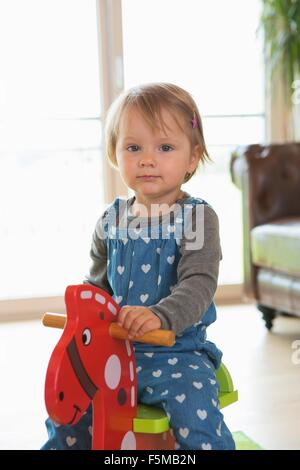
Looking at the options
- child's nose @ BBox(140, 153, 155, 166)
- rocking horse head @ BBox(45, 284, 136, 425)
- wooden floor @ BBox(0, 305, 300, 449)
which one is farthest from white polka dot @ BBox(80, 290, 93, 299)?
wooden floor @ BBox(0, 305, 300, 449)

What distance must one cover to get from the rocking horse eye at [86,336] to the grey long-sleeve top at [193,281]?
123mm

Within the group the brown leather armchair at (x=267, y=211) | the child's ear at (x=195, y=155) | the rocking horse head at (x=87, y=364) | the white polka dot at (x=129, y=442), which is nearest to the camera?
the rocking horse head at (x=87, y=364)

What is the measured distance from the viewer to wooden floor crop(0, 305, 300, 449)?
1880 millimetres

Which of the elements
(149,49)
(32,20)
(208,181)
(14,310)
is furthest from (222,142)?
(14,310)

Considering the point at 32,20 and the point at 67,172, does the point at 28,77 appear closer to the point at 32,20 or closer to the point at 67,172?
the point at 32,20

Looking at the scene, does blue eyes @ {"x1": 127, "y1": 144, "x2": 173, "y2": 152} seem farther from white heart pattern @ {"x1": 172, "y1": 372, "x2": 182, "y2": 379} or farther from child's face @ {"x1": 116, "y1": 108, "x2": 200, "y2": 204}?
white heart pattern @ {"x1": 172, "y1": 372, "x2": 182, "y2": 379}

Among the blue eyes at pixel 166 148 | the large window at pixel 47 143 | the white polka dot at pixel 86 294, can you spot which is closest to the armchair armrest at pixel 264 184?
the large window at pixel 47 143

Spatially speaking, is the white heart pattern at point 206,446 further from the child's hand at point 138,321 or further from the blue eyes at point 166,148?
the blue eyes at point 166,148

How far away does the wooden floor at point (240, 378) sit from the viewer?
188 centimetres

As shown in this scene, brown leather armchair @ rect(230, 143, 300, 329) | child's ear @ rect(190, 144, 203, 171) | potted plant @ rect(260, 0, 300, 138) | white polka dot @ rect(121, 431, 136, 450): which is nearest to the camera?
white polka dot @ rect(121, 431, 136, 450)

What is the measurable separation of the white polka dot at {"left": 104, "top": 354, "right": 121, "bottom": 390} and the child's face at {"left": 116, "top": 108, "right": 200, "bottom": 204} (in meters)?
0.36

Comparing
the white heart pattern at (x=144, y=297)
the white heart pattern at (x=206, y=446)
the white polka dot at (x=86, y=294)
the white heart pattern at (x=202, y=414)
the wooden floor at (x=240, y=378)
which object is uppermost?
the white polka dot at (x=86, y=294)

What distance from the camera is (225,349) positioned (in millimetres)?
2668

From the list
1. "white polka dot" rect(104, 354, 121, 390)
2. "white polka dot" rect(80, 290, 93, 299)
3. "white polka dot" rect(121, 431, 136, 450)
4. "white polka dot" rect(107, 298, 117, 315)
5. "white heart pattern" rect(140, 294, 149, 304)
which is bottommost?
"white polka dot" rect(121, 431, 136, 450)
